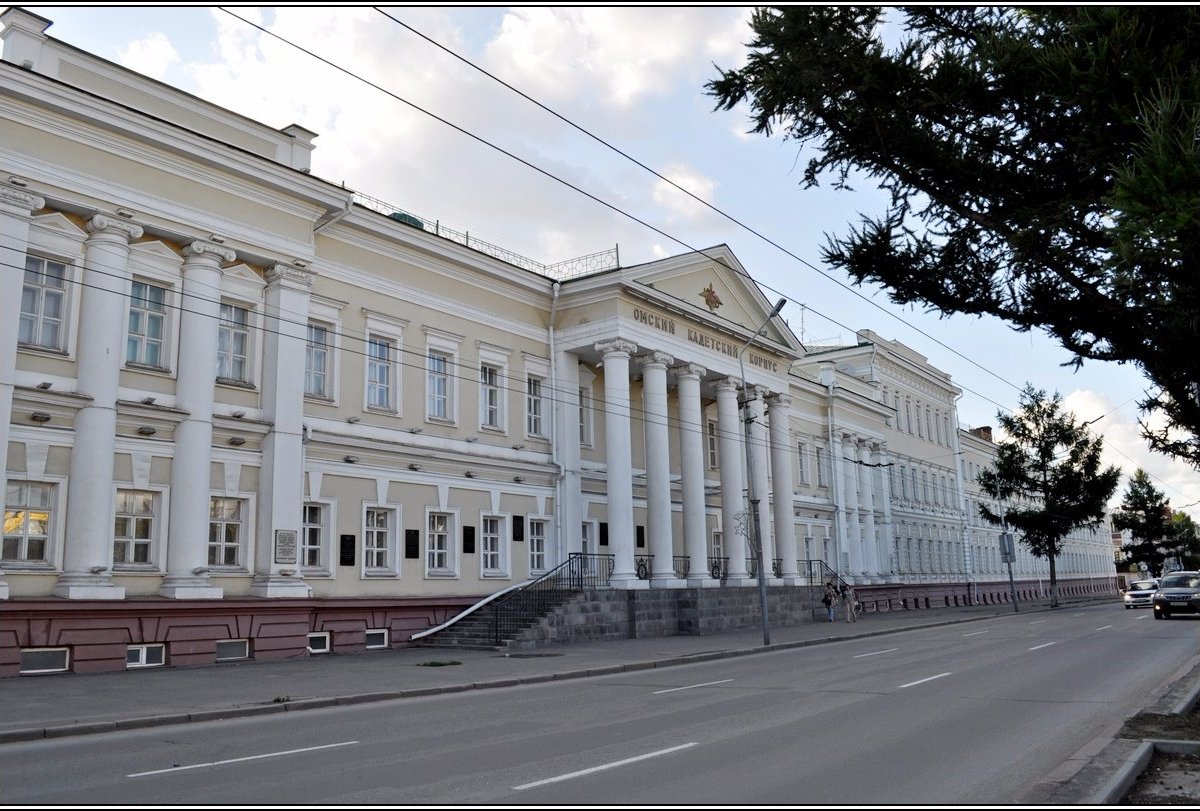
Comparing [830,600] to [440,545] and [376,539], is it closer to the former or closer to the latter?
[440,545]

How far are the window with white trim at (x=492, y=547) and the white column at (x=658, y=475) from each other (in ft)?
16.2

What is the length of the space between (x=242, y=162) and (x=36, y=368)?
6.35m

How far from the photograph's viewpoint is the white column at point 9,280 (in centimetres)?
1753

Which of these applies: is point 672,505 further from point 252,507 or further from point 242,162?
point 242,162

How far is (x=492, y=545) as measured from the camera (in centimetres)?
2850

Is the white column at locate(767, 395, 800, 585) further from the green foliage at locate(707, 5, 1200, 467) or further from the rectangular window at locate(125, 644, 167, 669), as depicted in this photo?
the green foliage at locate(707, 5, 1200, 467)

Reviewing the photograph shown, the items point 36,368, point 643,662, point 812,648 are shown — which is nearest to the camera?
point 36,368

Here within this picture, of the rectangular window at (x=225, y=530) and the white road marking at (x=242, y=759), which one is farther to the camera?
the rectangular window at (x=225, y=530)

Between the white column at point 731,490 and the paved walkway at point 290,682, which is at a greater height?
the white column at point 731,490

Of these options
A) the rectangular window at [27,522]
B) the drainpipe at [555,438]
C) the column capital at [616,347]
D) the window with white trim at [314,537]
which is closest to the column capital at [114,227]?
the rectangular window at [27,522]

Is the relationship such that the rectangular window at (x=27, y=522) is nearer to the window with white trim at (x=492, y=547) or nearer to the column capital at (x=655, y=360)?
the window with white trim at (x=492, y=547)

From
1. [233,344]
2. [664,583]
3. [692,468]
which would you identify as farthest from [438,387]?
[692,468]

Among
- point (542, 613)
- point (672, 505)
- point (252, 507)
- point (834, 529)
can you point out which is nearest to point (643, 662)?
point (542, 613)

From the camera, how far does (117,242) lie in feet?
64.6
